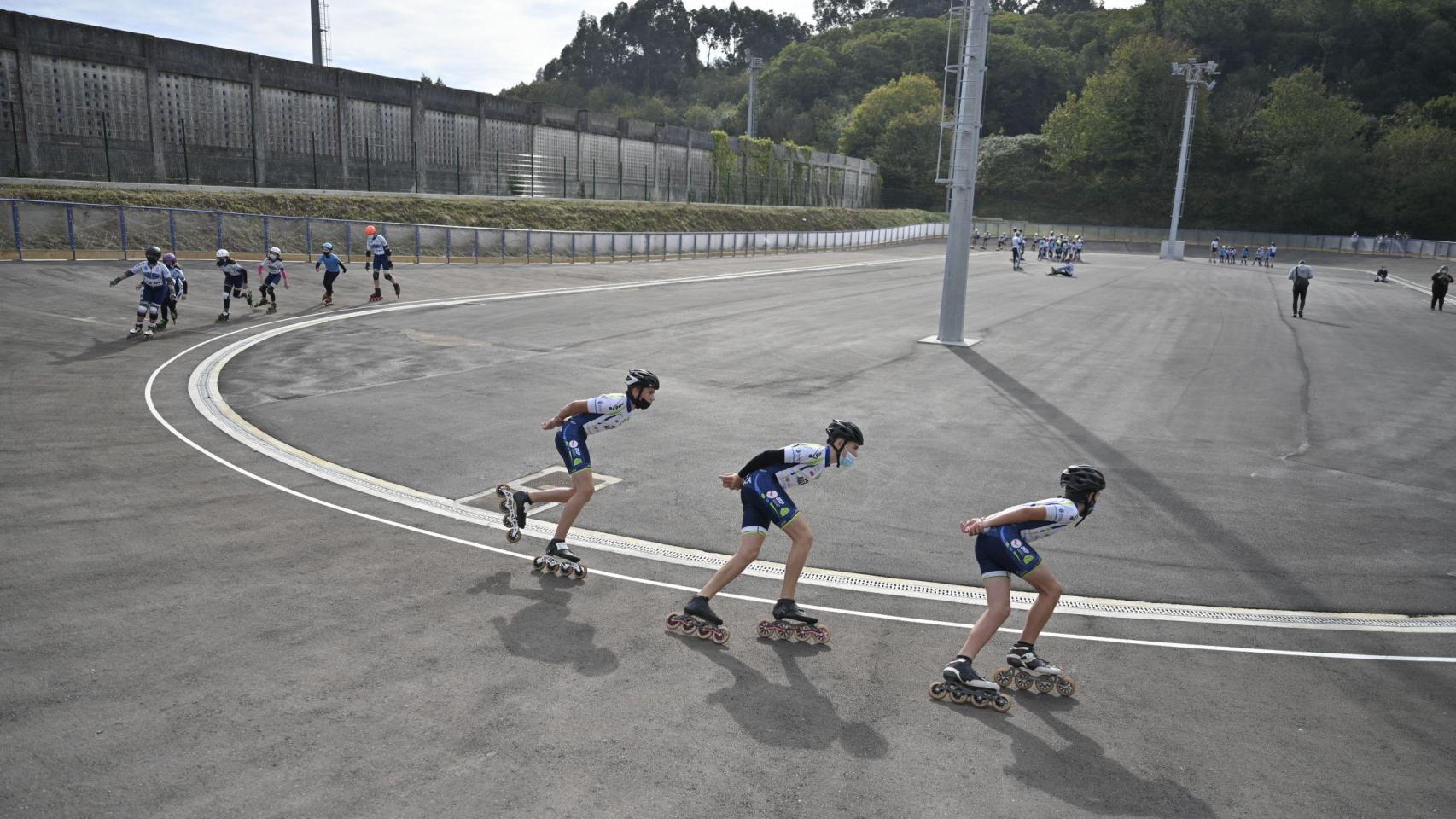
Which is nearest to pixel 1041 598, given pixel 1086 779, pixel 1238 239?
pixel 1086 779

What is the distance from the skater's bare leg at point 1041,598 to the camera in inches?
280

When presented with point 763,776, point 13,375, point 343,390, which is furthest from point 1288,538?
point 13,375

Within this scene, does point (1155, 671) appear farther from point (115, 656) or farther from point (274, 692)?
point (115, 656)

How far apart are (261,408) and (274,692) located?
10317mm

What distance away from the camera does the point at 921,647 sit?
7812 millimetres

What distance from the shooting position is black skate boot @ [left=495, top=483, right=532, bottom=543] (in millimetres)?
9328

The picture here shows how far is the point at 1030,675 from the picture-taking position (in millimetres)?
7113

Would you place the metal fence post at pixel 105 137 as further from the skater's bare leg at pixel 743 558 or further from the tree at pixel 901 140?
the tree at pixel 901 140

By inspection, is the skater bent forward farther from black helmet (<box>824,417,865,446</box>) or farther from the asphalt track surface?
black helmet (<box>824,417,865,446</box>)

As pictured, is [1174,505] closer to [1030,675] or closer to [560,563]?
[1030,675]

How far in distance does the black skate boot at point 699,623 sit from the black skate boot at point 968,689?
1.84 metres

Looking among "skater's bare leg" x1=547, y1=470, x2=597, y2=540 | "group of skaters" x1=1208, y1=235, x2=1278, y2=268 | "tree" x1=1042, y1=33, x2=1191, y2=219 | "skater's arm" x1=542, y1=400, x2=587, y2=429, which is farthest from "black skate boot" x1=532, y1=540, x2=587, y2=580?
"tree" x1=1042, y1=33, x2=1191, y2=219

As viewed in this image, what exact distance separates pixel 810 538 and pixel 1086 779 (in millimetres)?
2759

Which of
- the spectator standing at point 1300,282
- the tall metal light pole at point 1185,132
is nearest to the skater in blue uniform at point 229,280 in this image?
the spectator standing at point 1300,282
